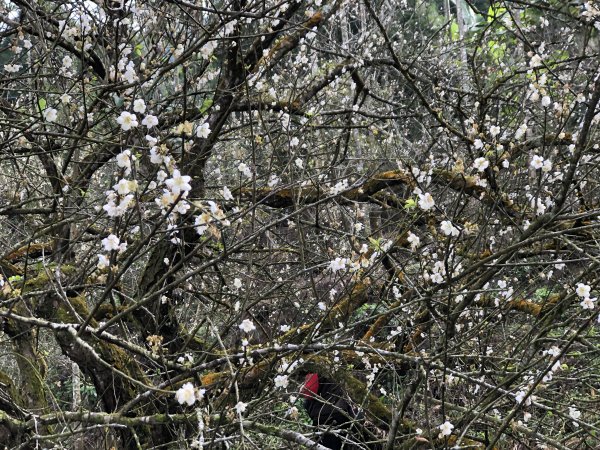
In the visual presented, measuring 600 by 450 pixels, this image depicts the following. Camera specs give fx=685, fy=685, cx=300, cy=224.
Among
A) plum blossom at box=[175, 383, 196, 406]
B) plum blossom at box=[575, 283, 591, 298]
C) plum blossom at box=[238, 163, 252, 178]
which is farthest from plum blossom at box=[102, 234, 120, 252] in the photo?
plum blossom at box=[575, 283, 591, 298]

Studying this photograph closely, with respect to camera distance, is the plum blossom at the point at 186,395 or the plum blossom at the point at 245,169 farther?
the plum blossom at the point at 245,169

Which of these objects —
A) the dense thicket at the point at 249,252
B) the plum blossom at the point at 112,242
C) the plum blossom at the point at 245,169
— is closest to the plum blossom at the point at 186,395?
the dense thicket at the point at 249,252

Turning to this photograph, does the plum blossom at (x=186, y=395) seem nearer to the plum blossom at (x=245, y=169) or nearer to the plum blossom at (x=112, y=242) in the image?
the plum blossom at (x=112, y=242)

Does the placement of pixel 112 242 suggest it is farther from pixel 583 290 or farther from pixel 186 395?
pixel 583 290

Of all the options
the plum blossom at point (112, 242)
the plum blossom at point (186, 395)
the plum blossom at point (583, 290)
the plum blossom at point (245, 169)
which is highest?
the plum blossom at point (245, 169)

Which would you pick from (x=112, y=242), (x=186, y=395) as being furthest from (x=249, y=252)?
(x=186, y=395)

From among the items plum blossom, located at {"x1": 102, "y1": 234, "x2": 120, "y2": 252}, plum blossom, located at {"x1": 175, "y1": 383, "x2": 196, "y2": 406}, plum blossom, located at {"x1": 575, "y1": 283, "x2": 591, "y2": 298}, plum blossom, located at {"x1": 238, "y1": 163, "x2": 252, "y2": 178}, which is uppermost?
plum blossom, located at {"x1": 238, "y1": 163, "x2": 252, "y2": 178}

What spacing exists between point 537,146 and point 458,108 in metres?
0.61

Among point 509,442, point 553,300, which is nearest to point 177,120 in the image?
point 553,300

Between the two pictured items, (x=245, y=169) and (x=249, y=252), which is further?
(x=245, y=169)

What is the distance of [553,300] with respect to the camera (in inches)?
178

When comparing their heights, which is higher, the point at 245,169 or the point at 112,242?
the point at 245,169

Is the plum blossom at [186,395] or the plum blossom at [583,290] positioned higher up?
the plum blossom at [583,290]

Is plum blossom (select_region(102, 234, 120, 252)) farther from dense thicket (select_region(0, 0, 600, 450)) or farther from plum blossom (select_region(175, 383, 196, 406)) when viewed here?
plum blossom (select_region(175, 383, 196, 406))
